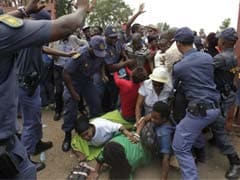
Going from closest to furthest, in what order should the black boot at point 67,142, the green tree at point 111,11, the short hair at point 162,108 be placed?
the short hair at point 162,108, the black boot at point 67,142, the green tree at point 111,11

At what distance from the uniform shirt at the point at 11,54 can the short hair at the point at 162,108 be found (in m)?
2.13

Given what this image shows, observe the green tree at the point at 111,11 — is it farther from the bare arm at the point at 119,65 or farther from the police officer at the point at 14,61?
the police officer at the point at 14,61

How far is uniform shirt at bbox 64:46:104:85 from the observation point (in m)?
4.69

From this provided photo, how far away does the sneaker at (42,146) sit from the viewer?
15.7 feet

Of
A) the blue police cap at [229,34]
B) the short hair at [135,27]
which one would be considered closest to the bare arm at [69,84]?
the blue police cap at [229,34]

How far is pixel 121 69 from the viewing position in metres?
5.40

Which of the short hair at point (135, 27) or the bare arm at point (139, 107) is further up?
the short hair at point (135, 27)

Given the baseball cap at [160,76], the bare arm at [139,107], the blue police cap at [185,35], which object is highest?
the blue police cap at [185,35]

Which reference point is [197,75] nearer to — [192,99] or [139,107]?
[192,99]

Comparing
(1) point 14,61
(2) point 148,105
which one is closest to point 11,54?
(1) point 14,61

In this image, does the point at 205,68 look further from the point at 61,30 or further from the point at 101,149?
the point at 61,30

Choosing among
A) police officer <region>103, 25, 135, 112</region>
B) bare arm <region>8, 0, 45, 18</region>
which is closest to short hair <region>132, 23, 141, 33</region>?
police officer <region>103, 25, 135, 112</region>

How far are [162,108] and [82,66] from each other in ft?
4.25

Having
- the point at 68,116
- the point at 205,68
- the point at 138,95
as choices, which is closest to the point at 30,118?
the point at 68,116
